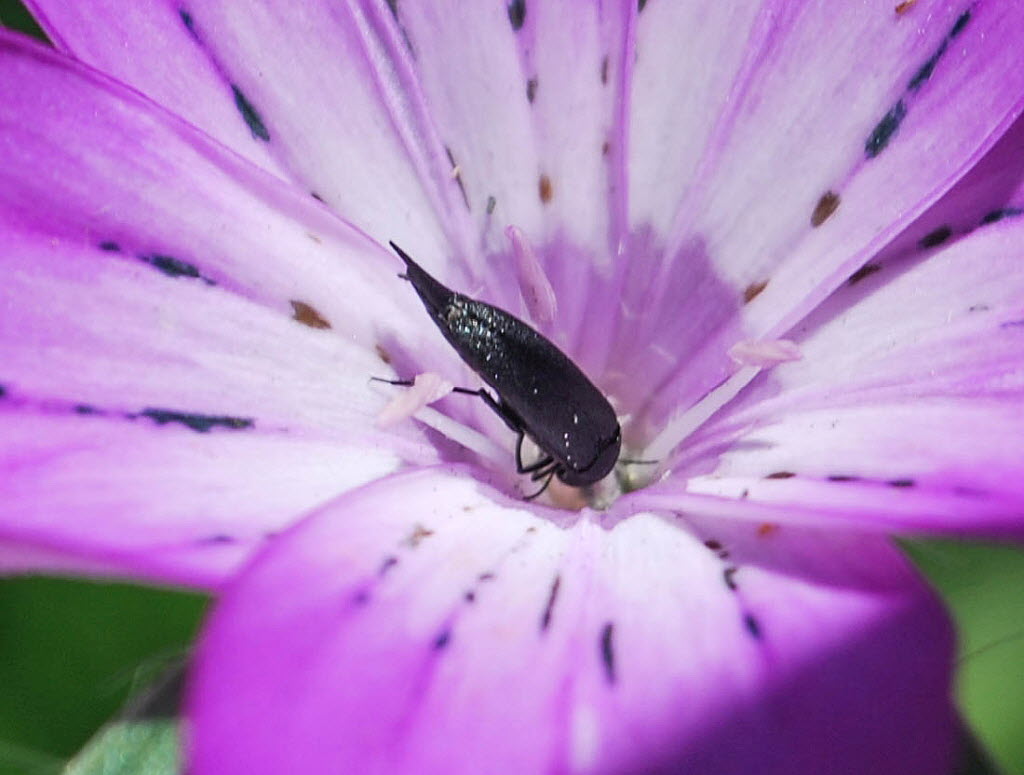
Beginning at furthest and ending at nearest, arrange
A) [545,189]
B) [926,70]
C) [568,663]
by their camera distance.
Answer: [545,189] < [926,70] < [568,663]

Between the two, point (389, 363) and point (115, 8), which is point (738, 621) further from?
point (115, 8)

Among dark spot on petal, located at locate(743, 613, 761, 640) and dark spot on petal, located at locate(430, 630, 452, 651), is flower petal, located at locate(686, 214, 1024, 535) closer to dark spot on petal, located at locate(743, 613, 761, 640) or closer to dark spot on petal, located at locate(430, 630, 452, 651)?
dark spot on petal, located at locate(743, 613, 761, 640)

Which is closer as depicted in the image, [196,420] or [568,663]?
[568,663]

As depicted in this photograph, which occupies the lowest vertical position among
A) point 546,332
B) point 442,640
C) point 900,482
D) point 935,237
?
point 442,640

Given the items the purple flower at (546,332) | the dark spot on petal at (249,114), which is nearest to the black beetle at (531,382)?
the purple flower at (546,332)

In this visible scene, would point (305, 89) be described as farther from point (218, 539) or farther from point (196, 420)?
point (218, 539)

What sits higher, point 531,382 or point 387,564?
point 531,382

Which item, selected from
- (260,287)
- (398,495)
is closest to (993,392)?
(398,495)

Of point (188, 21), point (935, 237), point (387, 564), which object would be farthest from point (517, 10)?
point (387, 564)

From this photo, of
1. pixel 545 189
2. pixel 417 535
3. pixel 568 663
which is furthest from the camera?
pixel 545 189
